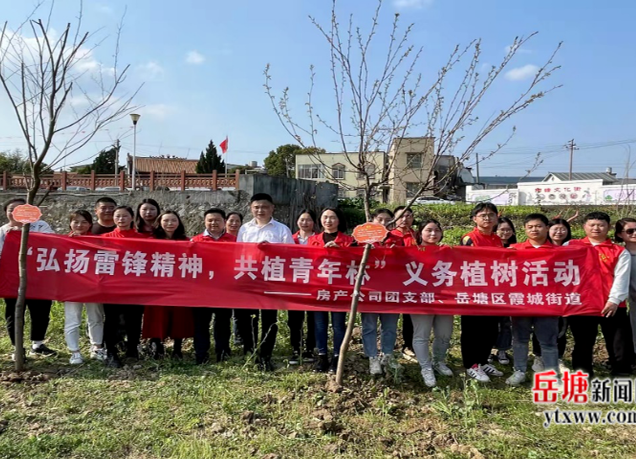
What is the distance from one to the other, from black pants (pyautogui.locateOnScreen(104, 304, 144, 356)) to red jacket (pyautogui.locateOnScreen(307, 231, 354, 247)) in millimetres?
1814

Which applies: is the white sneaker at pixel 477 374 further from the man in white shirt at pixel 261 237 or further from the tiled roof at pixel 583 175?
the tiled roof at pixel 583 175

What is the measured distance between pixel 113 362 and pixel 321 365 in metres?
1.94

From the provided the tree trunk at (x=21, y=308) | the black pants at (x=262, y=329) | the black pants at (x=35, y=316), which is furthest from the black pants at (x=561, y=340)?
the black pants at (x=35, y=316)

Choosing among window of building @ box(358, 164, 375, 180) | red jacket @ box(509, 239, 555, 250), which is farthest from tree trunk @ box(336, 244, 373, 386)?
red jacket @ box(509, 239, 555, 250)

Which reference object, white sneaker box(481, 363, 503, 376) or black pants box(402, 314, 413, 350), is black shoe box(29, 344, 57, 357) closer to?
black pants box(402, 314, 413, 350)

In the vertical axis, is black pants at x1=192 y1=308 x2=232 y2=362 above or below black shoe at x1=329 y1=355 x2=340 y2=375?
above

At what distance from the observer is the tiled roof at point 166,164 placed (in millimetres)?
37566

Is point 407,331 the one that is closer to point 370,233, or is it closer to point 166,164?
point 370,233

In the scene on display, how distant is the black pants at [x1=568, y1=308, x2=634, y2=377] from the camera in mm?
3973

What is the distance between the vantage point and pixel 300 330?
14.1 feet

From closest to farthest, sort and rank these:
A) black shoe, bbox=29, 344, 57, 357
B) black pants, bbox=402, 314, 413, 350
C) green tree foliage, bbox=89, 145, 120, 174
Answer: black shoe, bbox=29, 344, 57, 357 < black pants, bbox=402, 314, 413, 350 < green tree foliage, bbox=89, 145, 120, 174

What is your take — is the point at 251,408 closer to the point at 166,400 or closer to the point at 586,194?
the point at 166,400

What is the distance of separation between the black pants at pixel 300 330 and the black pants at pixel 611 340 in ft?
7.91

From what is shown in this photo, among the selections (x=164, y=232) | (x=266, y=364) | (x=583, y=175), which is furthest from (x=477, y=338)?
(x=583, y=175)
